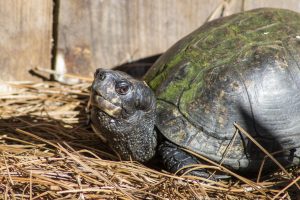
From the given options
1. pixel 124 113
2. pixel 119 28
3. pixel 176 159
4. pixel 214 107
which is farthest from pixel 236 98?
pixel 119 28

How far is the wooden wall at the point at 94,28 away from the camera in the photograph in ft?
12.1

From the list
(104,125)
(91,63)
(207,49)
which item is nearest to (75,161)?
(104,125)

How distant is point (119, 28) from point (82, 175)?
1.35 m

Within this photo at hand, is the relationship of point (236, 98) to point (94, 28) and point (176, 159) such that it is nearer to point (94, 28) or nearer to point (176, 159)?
point (176, 159)

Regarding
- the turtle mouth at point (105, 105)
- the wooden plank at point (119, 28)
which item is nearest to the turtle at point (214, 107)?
the turtle mouth at point (105, 105)

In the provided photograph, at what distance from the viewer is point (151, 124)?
2949 millimetres

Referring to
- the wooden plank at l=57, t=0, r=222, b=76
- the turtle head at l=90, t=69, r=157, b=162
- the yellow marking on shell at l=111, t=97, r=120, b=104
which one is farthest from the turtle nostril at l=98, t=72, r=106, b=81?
the wooden plank at l=57, t=0, r=222, b=76

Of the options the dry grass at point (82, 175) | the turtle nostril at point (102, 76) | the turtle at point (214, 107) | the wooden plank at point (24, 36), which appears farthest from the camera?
the wooden plank at point (24, 36)

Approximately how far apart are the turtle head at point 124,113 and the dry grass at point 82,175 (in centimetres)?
9

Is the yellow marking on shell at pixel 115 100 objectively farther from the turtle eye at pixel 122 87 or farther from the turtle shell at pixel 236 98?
the turtle shell at pixel 236 98

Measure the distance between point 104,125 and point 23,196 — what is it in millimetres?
510

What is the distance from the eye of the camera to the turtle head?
274 cm

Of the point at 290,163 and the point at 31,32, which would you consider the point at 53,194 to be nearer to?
the point at 290,163

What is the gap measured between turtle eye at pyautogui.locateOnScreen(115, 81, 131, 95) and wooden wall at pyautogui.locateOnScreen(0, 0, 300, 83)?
1.08 metres
